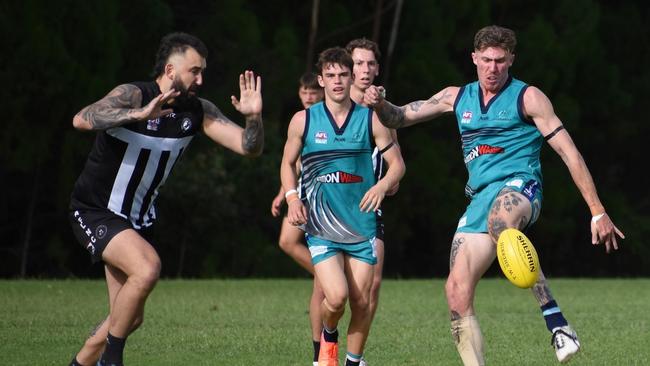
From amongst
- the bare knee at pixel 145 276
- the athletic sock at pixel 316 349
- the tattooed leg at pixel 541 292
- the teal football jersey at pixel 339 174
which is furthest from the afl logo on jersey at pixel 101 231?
the tattooed leg at pixel 541 292

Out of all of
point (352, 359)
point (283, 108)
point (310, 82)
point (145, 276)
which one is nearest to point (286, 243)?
point (310, 82)

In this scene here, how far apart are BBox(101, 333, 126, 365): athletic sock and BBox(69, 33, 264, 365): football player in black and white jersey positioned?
54 mm

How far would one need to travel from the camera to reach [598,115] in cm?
3644

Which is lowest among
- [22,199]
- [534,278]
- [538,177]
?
[22,199]

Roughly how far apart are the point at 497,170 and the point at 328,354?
178 cm

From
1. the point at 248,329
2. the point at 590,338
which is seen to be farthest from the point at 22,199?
the point at 590,338

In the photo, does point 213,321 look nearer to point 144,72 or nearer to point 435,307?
point 435,307

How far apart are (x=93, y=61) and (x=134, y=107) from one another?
60.6ft

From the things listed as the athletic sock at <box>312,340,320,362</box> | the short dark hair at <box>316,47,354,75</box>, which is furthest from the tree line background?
the short dark hair at <box>316,47,354,75</box>

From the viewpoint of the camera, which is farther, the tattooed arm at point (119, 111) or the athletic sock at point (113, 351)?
the athletic sock at point (113, 351)

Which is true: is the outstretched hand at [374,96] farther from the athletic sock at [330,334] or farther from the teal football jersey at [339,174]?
the athletic sock at [330,334]

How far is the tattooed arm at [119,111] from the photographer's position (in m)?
7.64

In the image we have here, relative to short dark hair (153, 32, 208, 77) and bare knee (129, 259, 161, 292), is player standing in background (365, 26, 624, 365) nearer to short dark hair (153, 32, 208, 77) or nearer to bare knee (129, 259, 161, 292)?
short dark hair (153, 32, 208, 77)

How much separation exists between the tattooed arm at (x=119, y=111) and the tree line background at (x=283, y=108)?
17.2 meters
